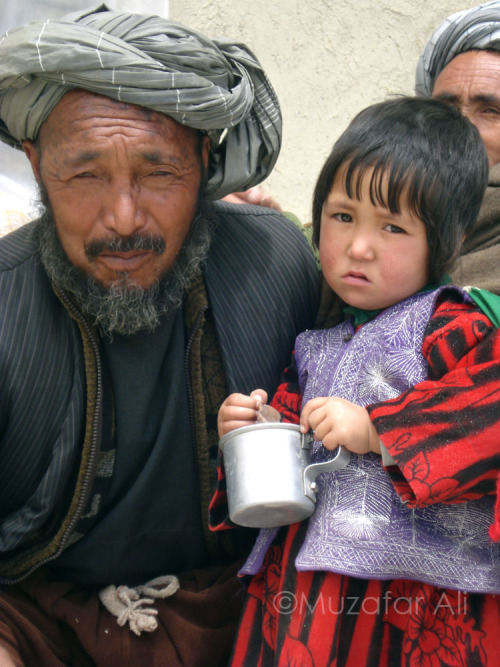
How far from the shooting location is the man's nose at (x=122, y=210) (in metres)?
2.22

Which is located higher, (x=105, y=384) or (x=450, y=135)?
(x=450, y=135)

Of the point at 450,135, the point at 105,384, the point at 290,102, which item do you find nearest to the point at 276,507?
the point at 105,384

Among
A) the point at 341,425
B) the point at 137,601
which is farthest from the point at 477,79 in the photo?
the point at 137,601

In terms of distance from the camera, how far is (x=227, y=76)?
2443 mm

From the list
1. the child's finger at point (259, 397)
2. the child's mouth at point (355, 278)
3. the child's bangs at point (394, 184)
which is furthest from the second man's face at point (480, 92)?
the child's finger at point (259, 397)

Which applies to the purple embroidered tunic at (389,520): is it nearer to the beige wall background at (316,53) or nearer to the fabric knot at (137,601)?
the fabric knot at (137,601)

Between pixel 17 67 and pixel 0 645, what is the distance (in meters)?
1.58

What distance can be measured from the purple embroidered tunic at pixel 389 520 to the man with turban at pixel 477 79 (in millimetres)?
784

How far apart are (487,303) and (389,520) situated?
0.60 meters

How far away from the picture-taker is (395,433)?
180cm

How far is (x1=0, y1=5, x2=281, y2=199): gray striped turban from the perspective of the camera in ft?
7.12

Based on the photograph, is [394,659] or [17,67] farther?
[17,67]

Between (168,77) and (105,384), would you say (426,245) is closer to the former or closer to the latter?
(168,77)

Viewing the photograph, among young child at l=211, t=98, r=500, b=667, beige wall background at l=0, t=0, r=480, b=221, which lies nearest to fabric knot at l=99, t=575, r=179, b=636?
young child at l=211, t=98, r=500, b=667
